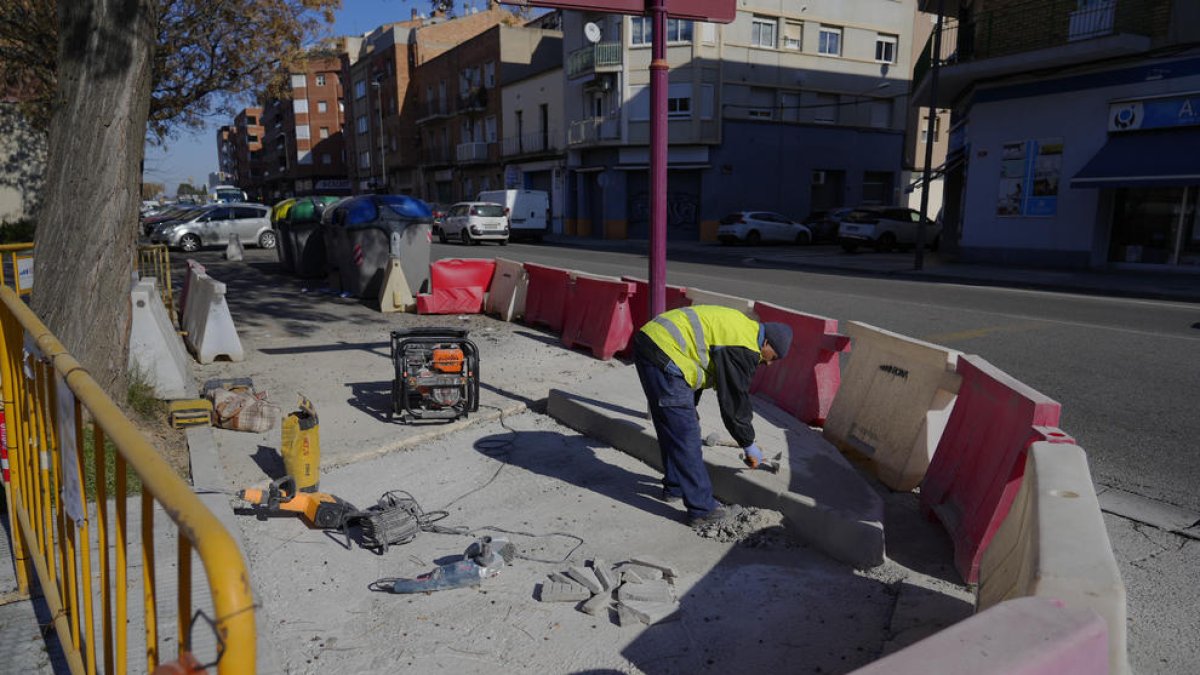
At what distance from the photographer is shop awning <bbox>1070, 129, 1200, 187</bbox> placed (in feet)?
55.5

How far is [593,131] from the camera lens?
38.1m

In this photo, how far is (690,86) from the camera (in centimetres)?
3544

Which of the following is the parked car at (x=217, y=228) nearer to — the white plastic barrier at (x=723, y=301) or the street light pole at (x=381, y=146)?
the white plastic barrier at (x=723, y=301)

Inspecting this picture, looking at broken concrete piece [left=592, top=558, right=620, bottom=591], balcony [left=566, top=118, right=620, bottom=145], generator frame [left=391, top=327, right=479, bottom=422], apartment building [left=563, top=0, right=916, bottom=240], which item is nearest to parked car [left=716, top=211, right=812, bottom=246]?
apartment building [left=563, top=0, right=916, bottom=240]

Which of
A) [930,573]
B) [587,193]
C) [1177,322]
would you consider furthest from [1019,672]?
[587,193]

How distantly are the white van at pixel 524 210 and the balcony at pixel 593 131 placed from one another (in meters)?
5.46

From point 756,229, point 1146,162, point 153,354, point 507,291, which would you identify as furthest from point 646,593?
point 756,229

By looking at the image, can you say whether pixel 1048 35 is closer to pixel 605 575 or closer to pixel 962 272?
pixel 962 272

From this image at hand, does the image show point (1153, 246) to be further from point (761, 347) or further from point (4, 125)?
point (4, 125)

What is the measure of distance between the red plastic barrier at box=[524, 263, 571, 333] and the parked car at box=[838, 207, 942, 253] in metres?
19.7

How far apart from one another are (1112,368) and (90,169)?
935cm

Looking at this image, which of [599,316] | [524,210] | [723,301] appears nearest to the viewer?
[723,301]

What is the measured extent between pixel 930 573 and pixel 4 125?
3057cm

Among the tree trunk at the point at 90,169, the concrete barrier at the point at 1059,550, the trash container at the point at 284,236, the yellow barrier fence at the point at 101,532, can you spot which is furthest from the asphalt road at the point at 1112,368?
the trash container at the point at 284,236
